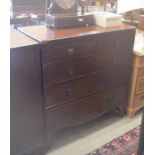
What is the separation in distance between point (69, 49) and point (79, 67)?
0.56ft

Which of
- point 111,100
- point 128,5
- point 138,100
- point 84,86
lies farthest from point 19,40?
point 128,5

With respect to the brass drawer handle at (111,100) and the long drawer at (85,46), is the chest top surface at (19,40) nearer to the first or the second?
the long drawer at (85,46)

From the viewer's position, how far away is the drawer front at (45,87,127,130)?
1.62 metres

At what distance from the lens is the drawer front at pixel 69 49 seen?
1410 mm

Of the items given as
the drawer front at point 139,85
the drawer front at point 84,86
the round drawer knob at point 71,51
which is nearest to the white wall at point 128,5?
the drawer front at point 139,85

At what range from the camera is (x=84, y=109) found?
178 cm

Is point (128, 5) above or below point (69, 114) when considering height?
above

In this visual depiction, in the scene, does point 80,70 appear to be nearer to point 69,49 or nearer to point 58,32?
point 69,49

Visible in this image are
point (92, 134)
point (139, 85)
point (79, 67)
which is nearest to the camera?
point (79, 67)

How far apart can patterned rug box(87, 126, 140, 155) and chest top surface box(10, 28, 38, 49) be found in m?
0.95

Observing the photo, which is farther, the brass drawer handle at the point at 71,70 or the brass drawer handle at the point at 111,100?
the brass drawer handle at the point at 111,100

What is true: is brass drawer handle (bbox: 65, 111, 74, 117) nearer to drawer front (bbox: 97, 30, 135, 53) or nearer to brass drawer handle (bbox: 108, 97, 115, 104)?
brass drawer handle (bbox: 108, 97, 115, 104)

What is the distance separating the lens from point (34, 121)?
1.53 meters

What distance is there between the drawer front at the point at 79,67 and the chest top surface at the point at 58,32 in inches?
7.0
